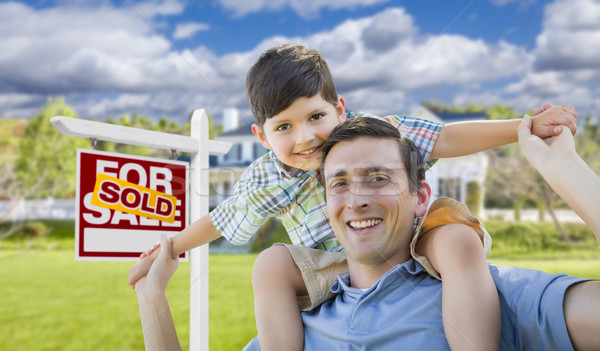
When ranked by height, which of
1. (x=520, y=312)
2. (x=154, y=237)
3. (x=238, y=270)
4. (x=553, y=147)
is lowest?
(x=238, y=270)

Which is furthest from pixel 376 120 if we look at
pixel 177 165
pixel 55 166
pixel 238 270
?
pixel 55 166

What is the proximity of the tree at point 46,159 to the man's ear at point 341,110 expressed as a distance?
10.9 m

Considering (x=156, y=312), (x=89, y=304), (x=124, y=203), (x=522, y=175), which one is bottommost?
(x=89, y=304)

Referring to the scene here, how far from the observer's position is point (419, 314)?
1014 mm

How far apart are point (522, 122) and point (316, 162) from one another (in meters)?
0.46

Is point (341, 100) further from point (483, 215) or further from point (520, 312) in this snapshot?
point (483, 215)

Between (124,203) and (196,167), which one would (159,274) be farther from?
(196,167)

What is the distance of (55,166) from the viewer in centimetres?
1285

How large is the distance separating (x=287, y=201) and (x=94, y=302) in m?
11.0

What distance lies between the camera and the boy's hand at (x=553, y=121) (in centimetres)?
107

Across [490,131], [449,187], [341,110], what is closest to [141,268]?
[341,110]

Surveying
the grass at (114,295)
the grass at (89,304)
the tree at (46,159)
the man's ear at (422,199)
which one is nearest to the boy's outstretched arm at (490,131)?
the man's ear at (422,199)

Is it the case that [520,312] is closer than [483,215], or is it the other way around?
[520,312]

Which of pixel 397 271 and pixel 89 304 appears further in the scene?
pixel 89 304
